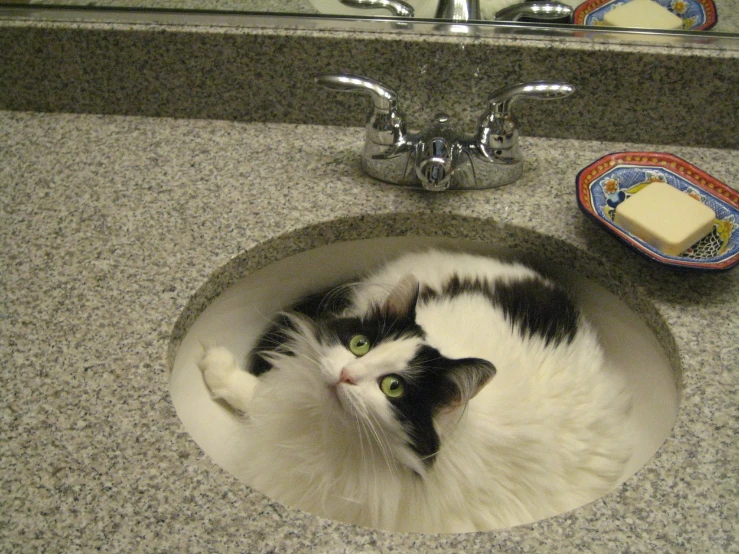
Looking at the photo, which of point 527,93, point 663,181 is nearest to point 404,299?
point 527,93

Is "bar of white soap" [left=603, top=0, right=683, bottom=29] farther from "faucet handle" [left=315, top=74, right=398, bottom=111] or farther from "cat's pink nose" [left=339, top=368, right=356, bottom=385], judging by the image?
"cat's pink nose" [left=339, top=368, right=356, bottom=385]

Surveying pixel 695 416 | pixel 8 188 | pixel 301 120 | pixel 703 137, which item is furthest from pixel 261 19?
pixel 695 416

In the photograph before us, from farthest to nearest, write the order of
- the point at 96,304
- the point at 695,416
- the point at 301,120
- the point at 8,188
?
the point at 301,120
the point at 8,188
the point at 96,304
the point at 695,416

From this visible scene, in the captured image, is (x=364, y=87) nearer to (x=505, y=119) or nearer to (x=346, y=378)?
(x=505, y=119)

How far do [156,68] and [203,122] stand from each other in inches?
4.8

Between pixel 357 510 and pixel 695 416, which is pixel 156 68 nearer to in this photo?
pixel 357 510

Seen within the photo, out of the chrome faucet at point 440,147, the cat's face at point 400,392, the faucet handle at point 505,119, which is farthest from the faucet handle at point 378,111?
the cat's face at point 400,392

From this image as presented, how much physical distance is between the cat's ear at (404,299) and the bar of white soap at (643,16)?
602mm

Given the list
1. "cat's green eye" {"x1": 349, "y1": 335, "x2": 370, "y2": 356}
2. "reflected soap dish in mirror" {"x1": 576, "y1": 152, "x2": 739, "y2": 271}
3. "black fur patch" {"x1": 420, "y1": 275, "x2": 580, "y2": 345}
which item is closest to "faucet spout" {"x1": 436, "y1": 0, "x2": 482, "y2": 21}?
"reflected soap dish in mirror" {"x1": 576, "y1": 152, "x2": 739, "y2": 271}

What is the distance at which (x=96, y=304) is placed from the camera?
85 centimetres

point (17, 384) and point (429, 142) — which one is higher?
point (429, 142)

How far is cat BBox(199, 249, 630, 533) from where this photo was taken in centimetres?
78

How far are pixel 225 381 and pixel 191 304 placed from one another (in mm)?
160

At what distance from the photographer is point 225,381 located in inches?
37.8
